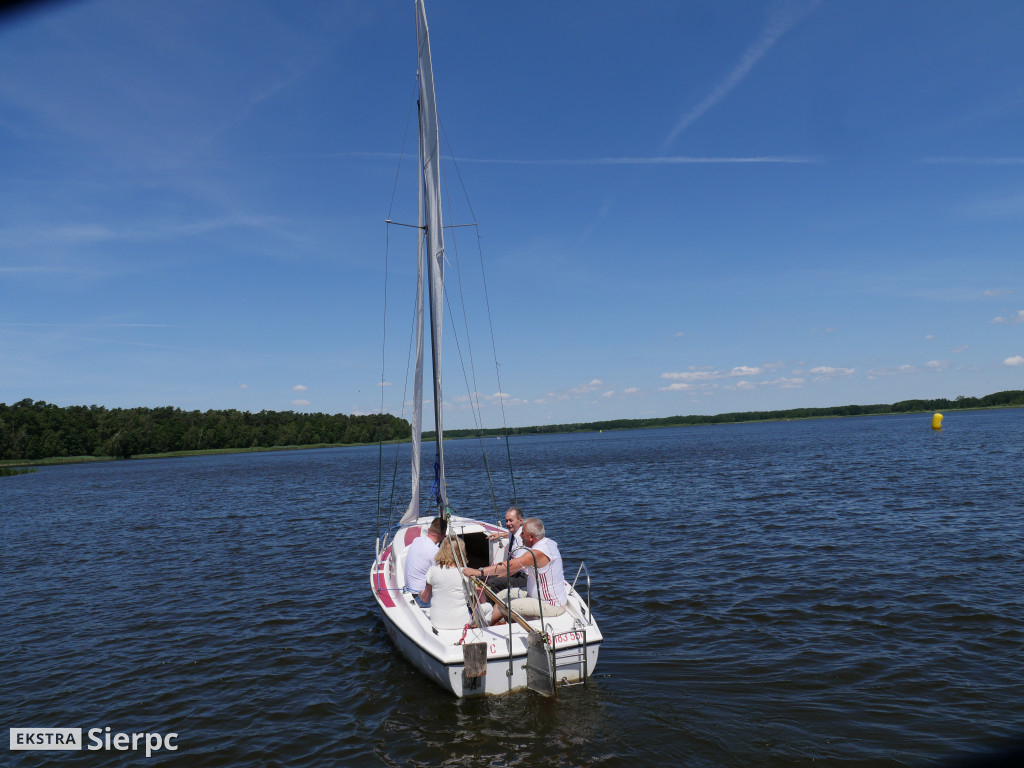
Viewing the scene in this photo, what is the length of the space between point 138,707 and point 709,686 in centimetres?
882

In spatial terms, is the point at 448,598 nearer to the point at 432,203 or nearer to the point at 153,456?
the point at 432,203

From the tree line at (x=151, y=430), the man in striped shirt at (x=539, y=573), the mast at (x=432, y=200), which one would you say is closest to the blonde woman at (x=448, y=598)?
the man in striped shirt at (x=539, y=573)

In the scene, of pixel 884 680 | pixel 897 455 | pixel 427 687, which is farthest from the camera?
pixel 897 455

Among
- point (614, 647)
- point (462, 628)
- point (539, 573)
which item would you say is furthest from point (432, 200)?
point (614, 647)

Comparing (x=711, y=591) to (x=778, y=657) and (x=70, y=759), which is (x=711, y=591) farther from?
(x=70, y=759)

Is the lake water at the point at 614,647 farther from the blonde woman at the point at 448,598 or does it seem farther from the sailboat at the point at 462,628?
the blonde woman at the point at 448,598

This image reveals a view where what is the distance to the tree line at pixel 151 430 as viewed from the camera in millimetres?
117125

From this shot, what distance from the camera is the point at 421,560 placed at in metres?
10.2

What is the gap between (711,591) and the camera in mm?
13930

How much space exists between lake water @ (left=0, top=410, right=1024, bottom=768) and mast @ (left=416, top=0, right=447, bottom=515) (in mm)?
4924

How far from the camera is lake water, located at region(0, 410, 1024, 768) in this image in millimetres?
7715

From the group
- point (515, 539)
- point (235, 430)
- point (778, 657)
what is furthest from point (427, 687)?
point (235, 430)

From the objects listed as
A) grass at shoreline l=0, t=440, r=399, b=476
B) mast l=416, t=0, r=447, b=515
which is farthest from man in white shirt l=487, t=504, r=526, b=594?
grass at shoreline l=0, t=440, r=399, b=476

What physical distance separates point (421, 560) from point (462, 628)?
1754mm
